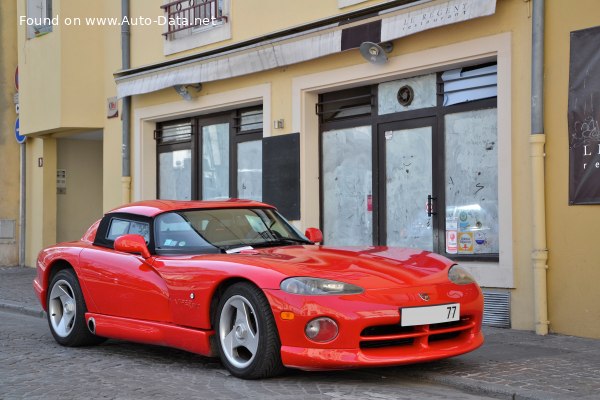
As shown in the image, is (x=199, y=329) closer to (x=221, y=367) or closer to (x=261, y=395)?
(x=221, y=367)

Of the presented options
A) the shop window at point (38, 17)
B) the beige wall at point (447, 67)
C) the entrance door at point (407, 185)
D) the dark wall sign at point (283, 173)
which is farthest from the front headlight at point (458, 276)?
the shop window at point (38, 17)

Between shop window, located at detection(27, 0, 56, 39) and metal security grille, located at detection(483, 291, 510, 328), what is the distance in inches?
436

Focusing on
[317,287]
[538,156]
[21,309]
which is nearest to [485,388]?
[317,287]

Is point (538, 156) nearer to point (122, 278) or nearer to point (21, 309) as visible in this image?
point (122, 278)

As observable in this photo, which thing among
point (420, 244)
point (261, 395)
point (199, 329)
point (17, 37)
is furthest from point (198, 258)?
point (17, 37)

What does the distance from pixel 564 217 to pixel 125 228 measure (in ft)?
14.1

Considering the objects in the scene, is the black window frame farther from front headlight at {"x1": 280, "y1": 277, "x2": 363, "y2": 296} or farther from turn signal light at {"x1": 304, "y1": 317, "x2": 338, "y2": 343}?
turn signal light at {"x1": 304, "y1": 317, "x2": 338, "y2": 343}

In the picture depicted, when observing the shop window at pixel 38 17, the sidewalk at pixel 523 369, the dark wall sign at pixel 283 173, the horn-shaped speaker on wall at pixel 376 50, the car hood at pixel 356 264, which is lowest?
the sidewalk at pixel 523 369

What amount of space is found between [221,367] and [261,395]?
128cm

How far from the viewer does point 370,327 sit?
586 cm

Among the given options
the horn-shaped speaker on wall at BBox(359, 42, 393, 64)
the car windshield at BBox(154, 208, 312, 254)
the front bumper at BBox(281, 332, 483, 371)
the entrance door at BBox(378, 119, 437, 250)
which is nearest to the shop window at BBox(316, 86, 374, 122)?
the entrance door at BBox(378, 119, 437, 250)

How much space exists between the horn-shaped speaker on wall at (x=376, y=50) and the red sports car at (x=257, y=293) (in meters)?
3.16

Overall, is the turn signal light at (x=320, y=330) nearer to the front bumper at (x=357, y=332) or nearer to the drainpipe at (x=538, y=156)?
the front bumper at (x=357, y=332)

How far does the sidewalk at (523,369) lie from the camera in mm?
A: 5762
